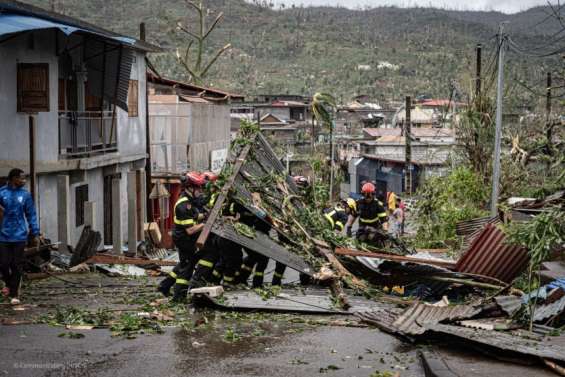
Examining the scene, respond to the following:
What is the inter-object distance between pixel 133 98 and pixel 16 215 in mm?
14817

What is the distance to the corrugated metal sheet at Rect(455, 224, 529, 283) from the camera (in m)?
10.7

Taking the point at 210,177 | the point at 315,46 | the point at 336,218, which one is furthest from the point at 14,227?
the point at 315,46

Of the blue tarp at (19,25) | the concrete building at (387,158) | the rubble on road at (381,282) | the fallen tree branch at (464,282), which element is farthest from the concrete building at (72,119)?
the concrete building at (387,158)

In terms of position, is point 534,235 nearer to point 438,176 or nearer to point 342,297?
point 342,297

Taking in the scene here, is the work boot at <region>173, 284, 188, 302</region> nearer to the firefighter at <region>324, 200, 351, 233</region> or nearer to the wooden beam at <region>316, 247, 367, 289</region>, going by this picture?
A: the wooden beam at <region>316, 247, 367, 289</region>

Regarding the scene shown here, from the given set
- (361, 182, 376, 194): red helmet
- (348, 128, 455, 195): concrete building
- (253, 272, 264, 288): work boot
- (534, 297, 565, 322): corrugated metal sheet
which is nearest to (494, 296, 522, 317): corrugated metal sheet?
(534, 297, 565, 322): corrugated metal sheet

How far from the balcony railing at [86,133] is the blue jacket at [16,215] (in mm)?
9177

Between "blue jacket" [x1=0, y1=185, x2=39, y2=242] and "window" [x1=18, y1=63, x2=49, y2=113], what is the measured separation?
6.80 meters

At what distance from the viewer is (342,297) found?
10531mm

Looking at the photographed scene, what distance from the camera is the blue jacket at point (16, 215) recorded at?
34.3ft

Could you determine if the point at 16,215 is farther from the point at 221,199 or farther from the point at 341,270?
the point at 341,270

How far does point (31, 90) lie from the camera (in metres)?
17.1

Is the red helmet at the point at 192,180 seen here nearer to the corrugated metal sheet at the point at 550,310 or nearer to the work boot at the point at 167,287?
the work boot at the point at 167,287

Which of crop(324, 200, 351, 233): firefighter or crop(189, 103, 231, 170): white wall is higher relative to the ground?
crop(189, 103, 231, 170): white wall
